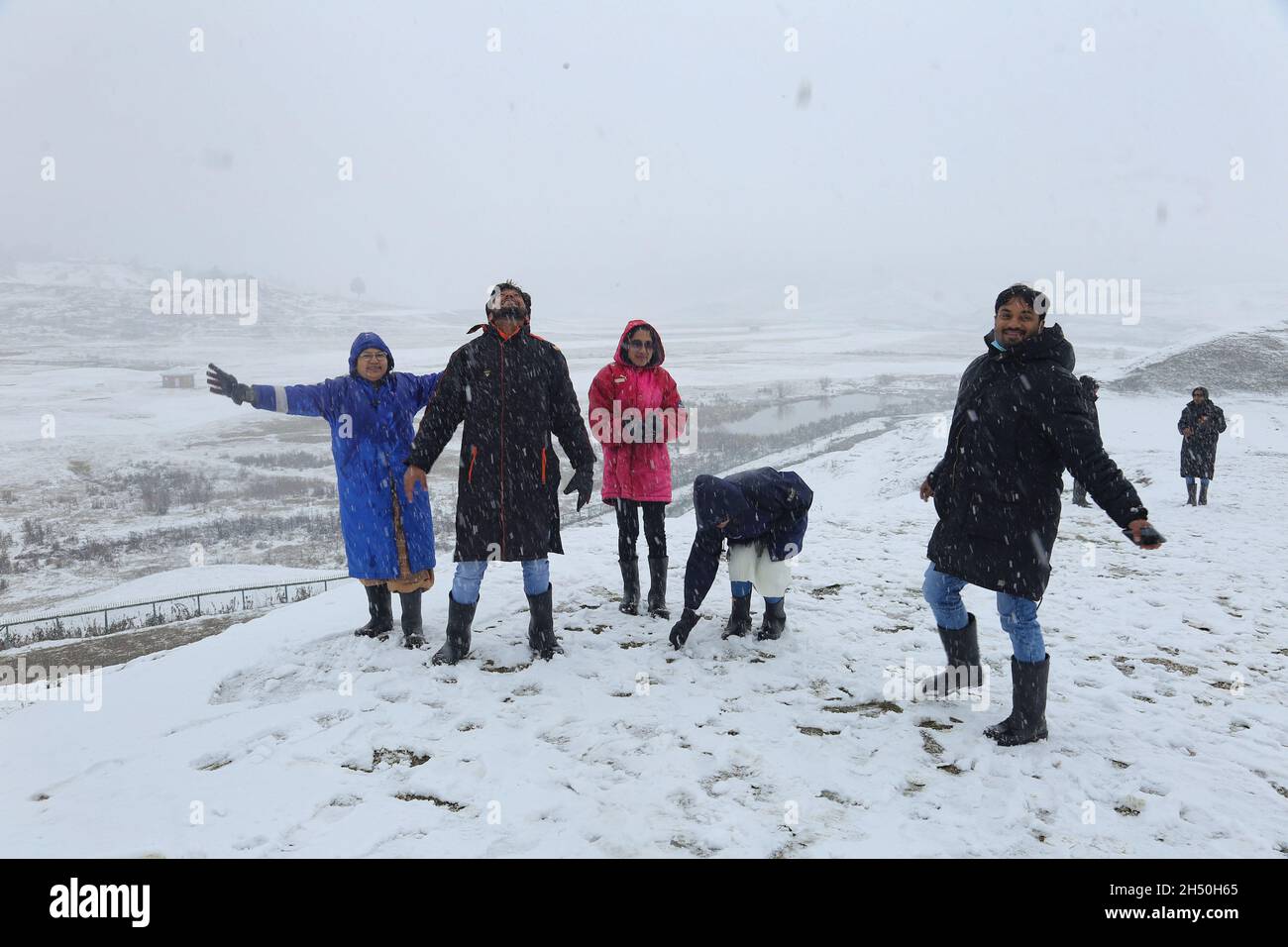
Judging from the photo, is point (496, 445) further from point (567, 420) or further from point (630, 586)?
point (630, 586)

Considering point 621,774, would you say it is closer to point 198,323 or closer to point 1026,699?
point 1026,699

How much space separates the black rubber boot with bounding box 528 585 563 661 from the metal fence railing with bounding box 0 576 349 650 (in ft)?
53.5

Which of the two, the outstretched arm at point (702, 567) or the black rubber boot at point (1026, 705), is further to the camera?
the outstretched arm at point (702, 567)

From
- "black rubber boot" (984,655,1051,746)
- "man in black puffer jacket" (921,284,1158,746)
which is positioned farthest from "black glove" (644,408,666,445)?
"black rubber boot" (984,655,1051,746)

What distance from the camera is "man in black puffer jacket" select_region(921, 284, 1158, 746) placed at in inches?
131

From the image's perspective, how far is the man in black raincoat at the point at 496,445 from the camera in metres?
4.52

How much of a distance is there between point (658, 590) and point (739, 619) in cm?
85

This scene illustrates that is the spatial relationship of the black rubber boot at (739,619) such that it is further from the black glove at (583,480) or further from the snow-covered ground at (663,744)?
the black glove at (583,480)

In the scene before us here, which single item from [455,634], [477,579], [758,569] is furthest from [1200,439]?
[455,634]

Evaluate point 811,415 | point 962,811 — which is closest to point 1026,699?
point 962,811

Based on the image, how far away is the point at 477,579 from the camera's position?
15.3 ft

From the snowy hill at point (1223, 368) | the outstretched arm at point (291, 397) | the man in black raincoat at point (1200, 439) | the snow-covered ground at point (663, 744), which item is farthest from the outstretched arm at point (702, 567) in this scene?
the snowy hill at point (1223, 368)

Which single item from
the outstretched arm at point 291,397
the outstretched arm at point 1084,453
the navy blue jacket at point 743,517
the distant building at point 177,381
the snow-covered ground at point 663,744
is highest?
the distant building at point 177,381
